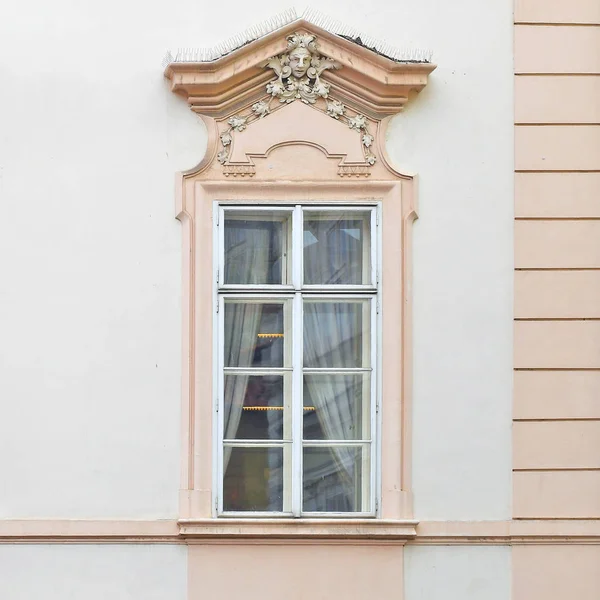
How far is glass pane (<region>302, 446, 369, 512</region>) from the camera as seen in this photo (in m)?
6.78

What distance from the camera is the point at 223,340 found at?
679 centimetres

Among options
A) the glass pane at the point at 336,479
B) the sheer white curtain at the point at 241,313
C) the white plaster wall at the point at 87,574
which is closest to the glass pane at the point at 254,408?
the sheer white curtain at the point at 241,313

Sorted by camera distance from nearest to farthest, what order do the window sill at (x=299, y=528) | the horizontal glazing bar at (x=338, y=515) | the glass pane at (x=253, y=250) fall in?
the window sill at (x=299, y=528)
the horizontal glazing bar at (x=338, y=515)
the glass pane at (x=253, y=250)

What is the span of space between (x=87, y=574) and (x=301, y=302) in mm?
1852

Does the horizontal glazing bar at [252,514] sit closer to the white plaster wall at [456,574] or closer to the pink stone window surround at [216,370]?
the pink stone window surround at [216,370]

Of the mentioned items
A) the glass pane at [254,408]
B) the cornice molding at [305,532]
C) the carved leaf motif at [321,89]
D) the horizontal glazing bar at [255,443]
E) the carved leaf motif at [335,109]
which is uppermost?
the carved leaf motif at [321,89]

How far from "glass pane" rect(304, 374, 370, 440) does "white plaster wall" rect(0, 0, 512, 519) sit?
0.31 metres

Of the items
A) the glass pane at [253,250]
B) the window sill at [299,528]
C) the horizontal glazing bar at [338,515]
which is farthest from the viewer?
the glass pane at [253,250]

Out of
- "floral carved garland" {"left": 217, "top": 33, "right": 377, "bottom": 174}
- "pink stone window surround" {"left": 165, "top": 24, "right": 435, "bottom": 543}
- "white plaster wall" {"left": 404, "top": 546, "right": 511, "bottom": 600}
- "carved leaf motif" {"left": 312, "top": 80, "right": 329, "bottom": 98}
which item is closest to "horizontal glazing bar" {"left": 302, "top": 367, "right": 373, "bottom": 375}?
"pink stone window surround" {"left": 165, "top": 24, "right": 435, "bottom": 543}

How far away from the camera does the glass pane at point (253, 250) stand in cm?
683

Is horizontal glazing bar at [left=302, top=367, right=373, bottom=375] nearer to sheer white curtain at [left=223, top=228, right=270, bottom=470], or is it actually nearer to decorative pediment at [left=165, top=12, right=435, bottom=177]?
sheer white curtain at [left=223, top=228, right=270, bottom=470]

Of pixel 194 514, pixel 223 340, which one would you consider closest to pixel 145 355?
pixel 223 340

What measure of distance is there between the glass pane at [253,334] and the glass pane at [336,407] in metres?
0.25

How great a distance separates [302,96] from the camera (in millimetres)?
6809
